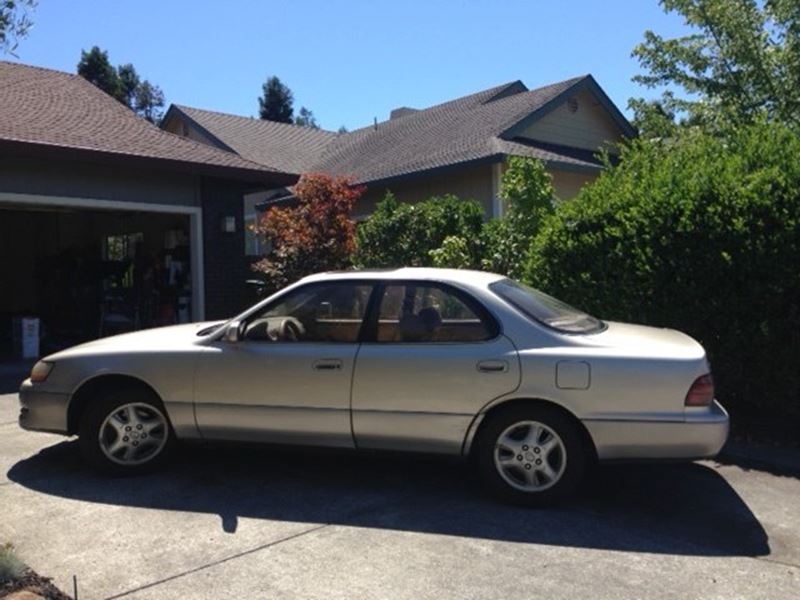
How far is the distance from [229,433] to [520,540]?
2.18 meters

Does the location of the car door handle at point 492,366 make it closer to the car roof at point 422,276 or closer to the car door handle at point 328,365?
the car roof at point 422,276

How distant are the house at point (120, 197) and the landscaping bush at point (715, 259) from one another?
6.61 m

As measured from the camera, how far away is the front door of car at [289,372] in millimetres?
5164

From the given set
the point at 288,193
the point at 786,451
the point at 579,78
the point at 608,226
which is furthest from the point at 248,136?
the point at 786,451

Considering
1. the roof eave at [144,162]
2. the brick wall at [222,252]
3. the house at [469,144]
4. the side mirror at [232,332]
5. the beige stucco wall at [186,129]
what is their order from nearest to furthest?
the side mirror at [232,332] → the roof eave at [144,162] → the brick wall at [222,252] → the house at [469,144] → the beige stucco wall at [186,129]

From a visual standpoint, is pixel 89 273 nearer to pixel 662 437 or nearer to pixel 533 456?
pixel 533 456

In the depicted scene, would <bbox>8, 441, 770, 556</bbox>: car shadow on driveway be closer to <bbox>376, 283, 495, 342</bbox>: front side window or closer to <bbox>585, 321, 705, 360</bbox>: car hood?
<bbox>376, 283, 495, 342</bbox>: front side window

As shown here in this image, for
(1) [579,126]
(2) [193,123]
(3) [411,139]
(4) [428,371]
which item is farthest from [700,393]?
(2) [193,123]

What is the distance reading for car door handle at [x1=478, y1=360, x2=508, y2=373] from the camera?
487 centimetres

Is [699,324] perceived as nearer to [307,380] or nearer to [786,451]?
[786,451]

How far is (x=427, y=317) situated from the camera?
521cm

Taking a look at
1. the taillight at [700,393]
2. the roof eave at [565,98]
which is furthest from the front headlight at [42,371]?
the roof eave at [565,98]

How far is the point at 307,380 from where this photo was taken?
5188mm

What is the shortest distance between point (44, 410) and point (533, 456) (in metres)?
3.50
